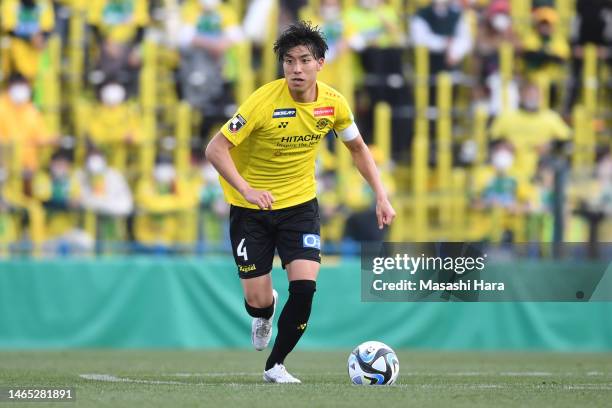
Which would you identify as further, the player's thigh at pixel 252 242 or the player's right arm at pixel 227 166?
the player's thigh at pixel 252 242

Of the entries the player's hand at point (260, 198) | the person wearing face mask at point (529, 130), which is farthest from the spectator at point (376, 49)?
the player's hand at point (260, 198)

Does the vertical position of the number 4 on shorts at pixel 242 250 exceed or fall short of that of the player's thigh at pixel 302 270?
it exceeds it

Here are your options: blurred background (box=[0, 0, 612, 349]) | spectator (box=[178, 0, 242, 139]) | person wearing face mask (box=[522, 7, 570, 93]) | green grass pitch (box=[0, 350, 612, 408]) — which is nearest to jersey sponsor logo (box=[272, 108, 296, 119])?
Answer: green grass pitch (box=[0, 350, 612, 408])

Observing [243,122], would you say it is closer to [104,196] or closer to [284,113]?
[284,113]

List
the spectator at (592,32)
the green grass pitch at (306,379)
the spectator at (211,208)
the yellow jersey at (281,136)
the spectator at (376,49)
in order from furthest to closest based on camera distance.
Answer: the spectator at (592,32) → the spectator at (376,49) → the spectator at (211,208) → the yellow jersey at (281,136) → the green grass pitch at (306,379)

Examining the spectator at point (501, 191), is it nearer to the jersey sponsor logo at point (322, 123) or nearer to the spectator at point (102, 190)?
the spectator at point (102, 190)

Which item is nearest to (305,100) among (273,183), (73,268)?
(273,183)

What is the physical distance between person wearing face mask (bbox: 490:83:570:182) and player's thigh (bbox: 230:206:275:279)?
8.44m

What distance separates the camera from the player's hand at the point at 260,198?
7.47m

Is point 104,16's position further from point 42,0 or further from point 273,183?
point 273,183

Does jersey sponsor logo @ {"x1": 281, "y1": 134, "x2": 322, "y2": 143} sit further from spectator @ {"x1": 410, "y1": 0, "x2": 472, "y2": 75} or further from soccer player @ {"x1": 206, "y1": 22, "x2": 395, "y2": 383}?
spectator @ {"x1": 410, "y1": 0, "x2": 472, "y2": 75}

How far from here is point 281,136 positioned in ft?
26.5

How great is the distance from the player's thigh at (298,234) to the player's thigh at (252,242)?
86 millimetres

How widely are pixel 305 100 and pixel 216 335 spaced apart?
6.15 metres
